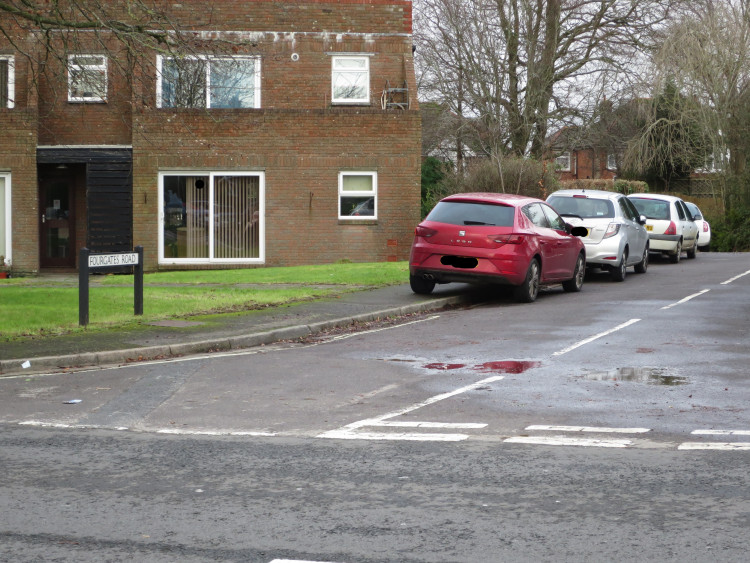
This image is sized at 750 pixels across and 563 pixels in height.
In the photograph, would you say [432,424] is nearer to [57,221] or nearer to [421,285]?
[421,285]

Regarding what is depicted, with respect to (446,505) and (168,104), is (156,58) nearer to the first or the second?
(168,104)

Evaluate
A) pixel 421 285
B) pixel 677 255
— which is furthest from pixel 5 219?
pixel 677 255

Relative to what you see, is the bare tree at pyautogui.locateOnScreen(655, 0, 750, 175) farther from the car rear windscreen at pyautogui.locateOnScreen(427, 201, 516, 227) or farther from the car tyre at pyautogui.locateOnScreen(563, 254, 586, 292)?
the car rear windscreen at pyautogui.locateOnScreen(427, 201, 516, 227)

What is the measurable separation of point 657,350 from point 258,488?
7074mm

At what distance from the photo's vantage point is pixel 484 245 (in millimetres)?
16781

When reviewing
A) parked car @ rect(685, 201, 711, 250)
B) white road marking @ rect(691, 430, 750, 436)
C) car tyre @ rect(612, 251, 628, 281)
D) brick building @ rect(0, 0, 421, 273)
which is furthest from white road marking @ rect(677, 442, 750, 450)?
parked car @ rect(685, 201, 711, 250)

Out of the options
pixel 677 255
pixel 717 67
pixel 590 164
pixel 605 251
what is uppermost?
pixel 717 67

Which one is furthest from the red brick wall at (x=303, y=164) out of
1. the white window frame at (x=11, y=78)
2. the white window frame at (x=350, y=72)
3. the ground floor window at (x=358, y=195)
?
the white window frame at (x=11, y=78)

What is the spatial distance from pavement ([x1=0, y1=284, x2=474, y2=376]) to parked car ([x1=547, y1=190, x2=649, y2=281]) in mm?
4525

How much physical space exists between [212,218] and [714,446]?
21.6m

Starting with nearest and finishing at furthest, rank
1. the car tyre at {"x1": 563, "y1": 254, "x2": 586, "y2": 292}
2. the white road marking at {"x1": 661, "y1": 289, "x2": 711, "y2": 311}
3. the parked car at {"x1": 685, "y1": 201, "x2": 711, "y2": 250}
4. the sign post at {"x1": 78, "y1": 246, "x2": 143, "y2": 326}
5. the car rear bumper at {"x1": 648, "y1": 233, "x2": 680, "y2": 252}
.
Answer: the sign post at {"x1": 78, "y1": 246, "x2": 143, "y2": 326} → the white road marking at {"x1": 661, "y1": 289, "x2": 711, "y2": 311} → the car tyre at {"x1": 563, "y1": 254, "x2": 586, "y2": 292} → the car rear bumper at {"x1": 648, "y1": 233, "x2": 680, "y2": 252} → the parked car at {"x1": 685, "y1": 201, "x2": 711, "y2": 250}

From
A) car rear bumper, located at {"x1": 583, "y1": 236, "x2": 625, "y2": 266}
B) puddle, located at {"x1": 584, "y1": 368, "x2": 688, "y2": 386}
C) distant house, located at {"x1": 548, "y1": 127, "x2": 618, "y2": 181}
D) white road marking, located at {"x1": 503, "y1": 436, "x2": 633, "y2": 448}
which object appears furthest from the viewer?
distant house, located at {"x1": 548, "y1": 127, "x2": 618, "y2": 181}

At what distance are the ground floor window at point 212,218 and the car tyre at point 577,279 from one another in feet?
34.0

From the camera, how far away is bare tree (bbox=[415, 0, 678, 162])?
42781 mm
